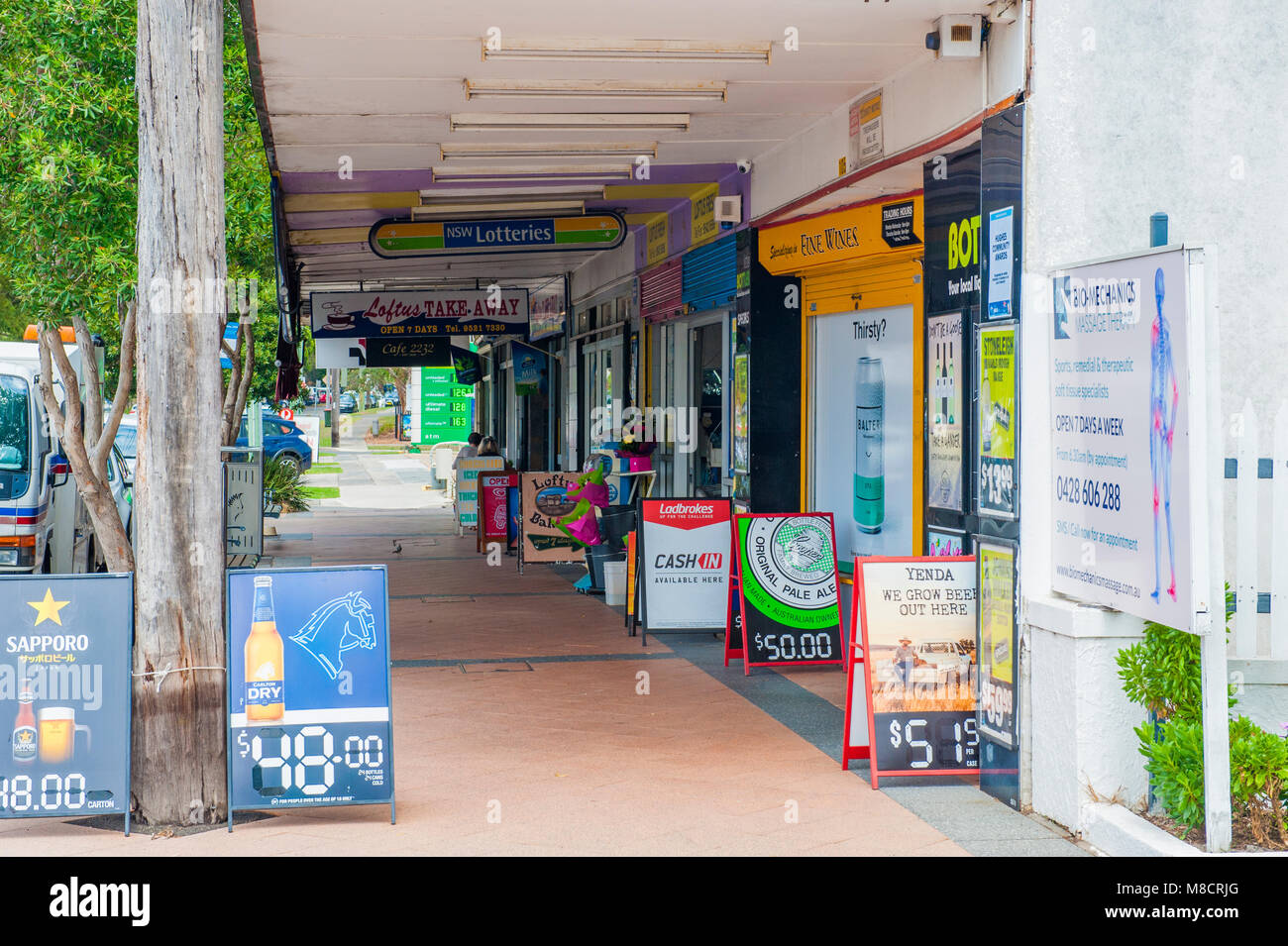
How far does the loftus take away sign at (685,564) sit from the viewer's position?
29.9 feet

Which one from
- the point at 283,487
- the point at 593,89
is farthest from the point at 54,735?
the point at 283,487

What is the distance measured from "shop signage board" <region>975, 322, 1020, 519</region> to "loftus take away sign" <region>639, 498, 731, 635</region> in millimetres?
3375

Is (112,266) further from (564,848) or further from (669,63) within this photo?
(564,848)

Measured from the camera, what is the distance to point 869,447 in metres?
8.96

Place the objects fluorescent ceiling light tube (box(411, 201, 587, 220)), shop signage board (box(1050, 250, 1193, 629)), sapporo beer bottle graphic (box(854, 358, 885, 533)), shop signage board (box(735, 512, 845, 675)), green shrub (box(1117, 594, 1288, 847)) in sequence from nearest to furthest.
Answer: shop signage board (box(1050, 250, 1193, 629)), green shrub (box(1117, 594, 1288, 847)), shop signage board (box(735, 512, 845, 675)), sapporo beer bottle graphic (box(854, 358, 885, 533)), fluorescent ceiling light tube (box(411, 201, 587, 220))

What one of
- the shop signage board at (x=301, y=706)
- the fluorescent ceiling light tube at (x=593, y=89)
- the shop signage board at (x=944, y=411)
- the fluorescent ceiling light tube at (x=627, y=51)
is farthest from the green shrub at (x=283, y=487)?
the shop signage board at (x=301, y=706)

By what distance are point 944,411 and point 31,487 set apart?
6.63m

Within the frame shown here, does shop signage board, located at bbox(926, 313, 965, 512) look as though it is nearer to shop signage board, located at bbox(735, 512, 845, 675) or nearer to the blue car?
shop signage board, located at bbox(735, 512, 845, 675)

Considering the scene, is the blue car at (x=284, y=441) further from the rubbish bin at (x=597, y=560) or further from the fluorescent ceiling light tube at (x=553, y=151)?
the fluorescent ceiling light tube at (x=553, y=151)

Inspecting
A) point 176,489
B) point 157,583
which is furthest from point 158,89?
point 157,583

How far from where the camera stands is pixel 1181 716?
4891mm

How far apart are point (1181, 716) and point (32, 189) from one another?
739cm

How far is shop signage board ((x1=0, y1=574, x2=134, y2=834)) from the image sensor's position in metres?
5.17

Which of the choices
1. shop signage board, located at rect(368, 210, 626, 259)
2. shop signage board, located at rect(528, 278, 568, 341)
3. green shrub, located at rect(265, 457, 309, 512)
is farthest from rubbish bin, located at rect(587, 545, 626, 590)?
green shrub, located at rect(265, 457, 309, 512)
